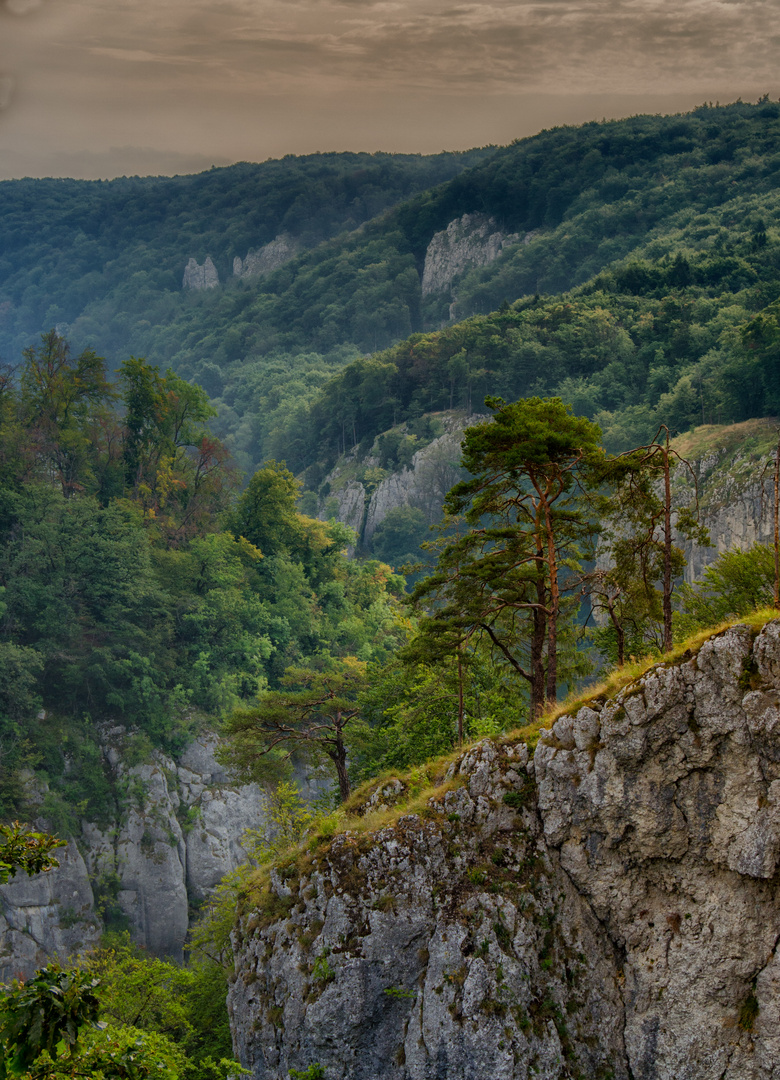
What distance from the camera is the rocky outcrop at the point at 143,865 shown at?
35688mm

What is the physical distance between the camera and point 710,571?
26.3 metres

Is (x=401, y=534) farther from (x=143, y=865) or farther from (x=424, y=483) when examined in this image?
(x=143, y=865)

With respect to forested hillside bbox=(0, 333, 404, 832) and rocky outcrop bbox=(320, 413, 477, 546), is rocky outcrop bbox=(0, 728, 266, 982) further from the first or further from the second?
rocky outcrop bbox=(320, 413, 477, 546)

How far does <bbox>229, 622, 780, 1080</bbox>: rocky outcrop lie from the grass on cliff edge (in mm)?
180

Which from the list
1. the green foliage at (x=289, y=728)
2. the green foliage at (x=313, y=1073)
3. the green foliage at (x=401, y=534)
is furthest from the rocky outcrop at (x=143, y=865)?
the green foliage at (x=401, y=534)

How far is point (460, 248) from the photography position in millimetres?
160000

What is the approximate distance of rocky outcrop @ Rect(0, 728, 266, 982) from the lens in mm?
35688

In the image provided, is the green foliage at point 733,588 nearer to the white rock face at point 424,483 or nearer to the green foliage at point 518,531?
the green foliage at point 518,531

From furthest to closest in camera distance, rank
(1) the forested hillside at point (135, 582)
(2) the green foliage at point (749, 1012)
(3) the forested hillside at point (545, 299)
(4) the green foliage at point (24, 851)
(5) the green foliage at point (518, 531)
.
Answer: (3) the forested hillside at point (545, 299)
(1) the forested hillside at point (135, 582)
(5) the green foliage at point (518, 531)
(2) the green foliage at point (749, 1012)
(4) the green foliage at point (24, 851)

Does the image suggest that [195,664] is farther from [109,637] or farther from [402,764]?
[402,764]

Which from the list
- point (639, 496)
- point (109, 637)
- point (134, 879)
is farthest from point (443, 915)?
point (109, 637)

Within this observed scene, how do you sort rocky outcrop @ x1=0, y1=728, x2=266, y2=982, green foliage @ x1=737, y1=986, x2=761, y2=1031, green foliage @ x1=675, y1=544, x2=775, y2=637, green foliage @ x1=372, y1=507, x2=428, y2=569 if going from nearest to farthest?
green foliage @ x1=737, y1=986, x2=761, y2=1031
green foliage @ x1=675, y1=544, x2=775, y2=637
rocky outcrop @ x1=0, y1=728, x2=266, y2=982
green foliage @ x1=372, y1=507, x2=428, y2=569

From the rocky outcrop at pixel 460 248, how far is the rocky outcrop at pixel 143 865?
129670 millimetres

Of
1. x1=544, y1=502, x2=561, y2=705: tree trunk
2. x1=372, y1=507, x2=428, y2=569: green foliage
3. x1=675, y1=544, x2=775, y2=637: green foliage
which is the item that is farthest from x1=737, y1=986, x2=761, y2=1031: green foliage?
x1=372, y1=507, x2=428, y2=569: green foliage
